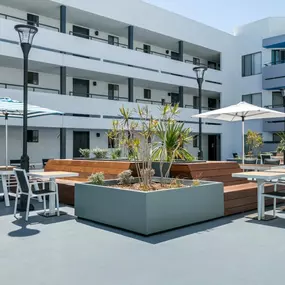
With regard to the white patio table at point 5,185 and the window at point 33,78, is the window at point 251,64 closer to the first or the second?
the window at point 33,78

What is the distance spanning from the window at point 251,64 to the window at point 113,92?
11.5 m

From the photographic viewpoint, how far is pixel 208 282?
148 inches

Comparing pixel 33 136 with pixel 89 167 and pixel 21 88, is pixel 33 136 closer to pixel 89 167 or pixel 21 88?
pixel 21 88

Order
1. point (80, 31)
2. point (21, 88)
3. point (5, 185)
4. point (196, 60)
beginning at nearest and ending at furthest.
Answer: point (5, 185) → point (21, 88) → point (80, 31) → point (196, 60)

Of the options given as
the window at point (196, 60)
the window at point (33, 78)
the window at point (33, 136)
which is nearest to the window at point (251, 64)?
the window at point (196, 60)

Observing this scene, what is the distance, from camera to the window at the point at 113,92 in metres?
23.0

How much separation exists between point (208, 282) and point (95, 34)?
20.6 metres

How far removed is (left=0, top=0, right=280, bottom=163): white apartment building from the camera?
59.8 feet

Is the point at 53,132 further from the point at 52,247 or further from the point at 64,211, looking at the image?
the point at 52,247

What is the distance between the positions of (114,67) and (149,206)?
16.3 meters

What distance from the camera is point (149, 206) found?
556 cm

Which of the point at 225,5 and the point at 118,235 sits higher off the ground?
the point at 225,5

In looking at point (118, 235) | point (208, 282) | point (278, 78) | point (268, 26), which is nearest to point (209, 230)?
point (118, 235)

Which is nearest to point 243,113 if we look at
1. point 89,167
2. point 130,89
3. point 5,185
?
point 89,167
